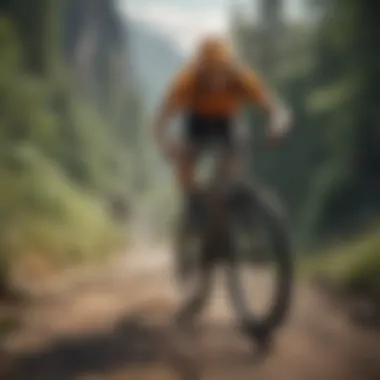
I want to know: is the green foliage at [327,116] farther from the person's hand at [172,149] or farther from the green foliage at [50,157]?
the green foliage at [50,157]

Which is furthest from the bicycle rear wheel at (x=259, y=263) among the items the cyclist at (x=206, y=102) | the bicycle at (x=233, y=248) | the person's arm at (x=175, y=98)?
the person's arm at (x=175, y=98)

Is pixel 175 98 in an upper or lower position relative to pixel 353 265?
upper

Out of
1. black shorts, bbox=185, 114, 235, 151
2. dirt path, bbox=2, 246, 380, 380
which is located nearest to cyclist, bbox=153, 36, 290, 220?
black shorts, bbox=185, 114, 235, 151

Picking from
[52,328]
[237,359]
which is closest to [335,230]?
[237,359]

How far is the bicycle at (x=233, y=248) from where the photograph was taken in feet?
5.38

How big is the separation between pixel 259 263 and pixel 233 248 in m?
0.06

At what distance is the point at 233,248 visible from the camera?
5.49 feet

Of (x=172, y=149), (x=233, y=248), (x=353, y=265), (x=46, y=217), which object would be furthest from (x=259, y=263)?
(x=46, y=217)

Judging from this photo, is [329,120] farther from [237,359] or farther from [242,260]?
[237,359]

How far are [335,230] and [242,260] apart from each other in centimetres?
21

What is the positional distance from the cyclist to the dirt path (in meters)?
0.22

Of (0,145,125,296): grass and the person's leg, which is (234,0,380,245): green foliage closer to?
the person's leg

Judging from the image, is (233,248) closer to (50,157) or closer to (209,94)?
(209,94)

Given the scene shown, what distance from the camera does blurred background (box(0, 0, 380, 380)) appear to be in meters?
1.65
